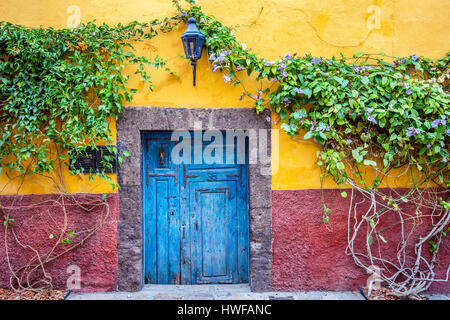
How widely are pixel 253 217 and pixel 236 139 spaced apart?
82cm

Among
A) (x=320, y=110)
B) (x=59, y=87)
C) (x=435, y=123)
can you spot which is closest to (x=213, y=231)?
(x=320, y=110)

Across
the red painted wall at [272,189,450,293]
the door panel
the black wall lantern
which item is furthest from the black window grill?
the red painted wall at [272,189,450,293]

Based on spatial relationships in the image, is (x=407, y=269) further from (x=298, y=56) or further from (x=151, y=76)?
(x=151, y=76)

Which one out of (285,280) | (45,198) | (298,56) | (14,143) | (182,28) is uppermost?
(182,28)

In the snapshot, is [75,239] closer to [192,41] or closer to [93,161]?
[93,161]

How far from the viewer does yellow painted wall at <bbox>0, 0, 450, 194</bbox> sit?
3092 millimetres

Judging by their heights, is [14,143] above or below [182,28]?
below

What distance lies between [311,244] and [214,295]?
3.57 ft

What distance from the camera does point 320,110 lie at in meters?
2.99

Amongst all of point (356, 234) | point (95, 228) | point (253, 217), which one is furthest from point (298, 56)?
point (95, 228)

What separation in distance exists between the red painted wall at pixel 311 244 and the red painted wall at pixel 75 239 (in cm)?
163

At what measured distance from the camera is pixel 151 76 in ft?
10.2

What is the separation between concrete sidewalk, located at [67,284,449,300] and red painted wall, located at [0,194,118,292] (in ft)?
0.33

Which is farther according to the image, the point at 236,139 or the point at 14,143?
the point at 236,139
